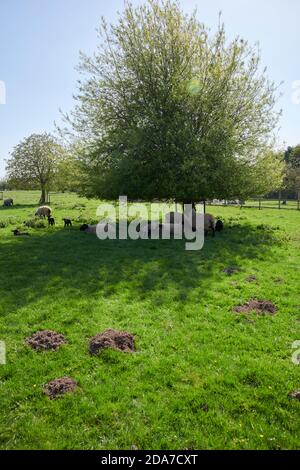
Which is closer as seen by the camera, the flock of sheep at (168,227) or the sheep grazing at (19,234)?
the sheep grazing at (19,234)

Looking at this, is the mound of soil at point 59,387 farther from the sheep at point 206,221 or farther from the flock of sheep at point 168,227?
the sheep at point 206,221

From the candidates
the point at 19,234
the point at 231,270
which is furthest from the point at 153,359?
the point at 19,234

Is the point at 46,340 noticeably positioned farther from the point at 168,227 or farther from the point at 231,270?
the point at 168,227

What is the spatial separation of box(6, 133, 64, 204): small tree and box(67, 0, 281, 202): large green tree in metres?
32.3

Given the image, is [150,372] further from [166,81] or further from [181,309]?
[166,81]

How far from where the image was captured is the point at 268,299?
489 inches

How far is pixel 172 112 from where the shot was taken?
26406 mm

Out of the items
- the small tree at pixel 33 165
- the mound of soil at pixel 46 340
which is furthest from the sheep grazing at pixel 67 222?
the small tree at pixel 33 165

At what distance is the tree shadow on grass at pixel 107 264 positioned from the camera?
13.2 metres

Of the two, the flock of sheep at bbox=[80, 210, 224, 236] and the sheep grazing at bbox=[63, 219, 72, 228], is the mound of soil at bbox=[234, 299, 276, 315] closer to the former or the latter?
the flock of sheep at bbox=[80, 210, 224, 236]

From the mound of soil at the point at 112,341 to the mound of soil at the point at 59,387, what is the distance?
1.29m

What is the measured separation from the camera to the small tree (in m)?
57.9
